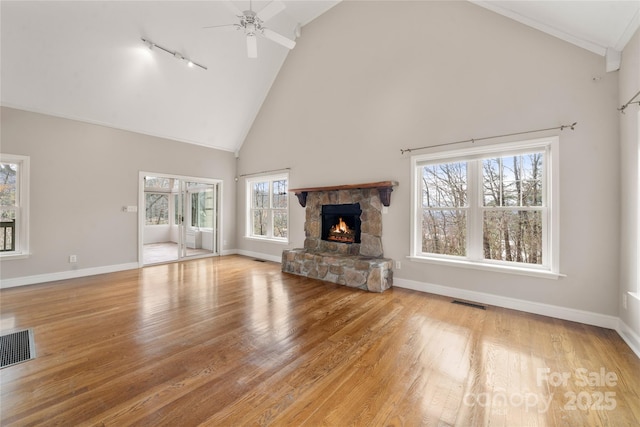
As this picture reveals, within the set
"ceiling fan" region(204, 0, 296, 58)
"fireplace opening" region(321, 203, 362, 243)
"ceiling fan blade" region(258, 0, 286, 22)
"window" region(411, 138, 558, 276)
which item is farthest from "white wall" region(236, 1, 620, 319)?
"ceiling fan blade" region(258, 0, 286, 22)

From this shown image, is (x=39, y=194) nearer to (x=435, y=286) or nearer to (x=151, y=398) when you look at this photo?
(x=151, y=398)

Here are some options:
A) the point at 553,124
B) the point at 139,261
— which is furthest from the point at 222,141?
the point at 553,124

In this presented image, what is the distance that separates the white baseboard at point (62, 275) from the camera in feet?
13.7

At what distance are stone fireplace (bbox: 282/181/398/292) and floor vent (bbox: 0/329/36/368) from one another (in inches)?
135

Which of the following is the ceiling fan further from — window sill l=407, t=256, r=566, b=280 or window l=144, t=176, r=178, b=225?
window l=144, t=176, r=178, b=225

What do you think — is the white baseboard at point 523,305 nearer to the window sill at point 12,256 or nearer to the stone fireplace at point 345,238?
the stone fireplace at point 345,238

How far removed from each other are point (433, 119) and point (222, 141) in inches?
202

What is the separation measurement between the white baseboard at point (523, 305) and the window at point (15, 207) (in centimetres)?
629

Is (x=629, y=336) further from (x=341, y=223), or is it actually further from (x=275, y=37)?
(x=275, y=37)

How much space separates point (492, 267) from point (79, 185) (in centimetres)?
699

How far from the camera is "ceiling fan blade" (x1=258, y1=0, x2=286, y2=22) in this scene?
2985mm

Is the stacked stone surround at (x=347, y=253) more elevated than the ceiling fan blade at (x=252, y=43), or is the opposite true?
the ceiling fan blade at (x=252, y=43)

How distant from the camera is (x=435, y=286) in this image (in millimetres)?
3908

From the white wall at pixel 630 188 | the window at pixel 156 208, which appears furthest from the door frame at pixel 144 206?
the white wall at pixel 630 188
